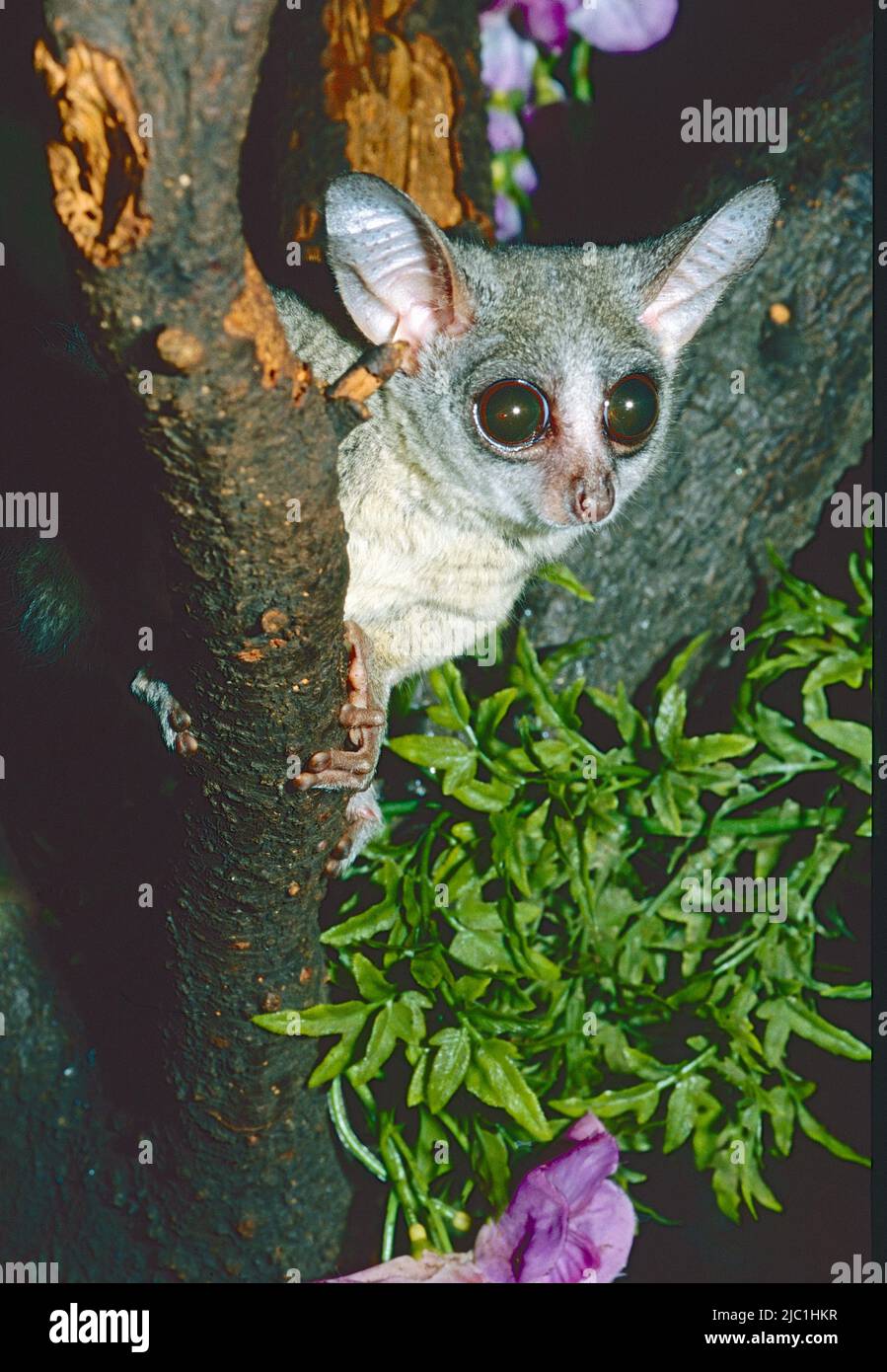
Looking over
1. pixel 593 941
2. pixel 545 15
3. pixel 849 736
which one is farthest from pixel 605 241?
pixel 593 941

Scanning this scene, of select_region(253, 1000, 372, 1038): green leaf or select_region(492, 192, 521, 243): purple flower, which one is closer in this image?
select_region(253, 1000, 372, 1038): green leaf

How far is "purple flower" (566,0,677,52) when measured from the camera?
3719 millimetres

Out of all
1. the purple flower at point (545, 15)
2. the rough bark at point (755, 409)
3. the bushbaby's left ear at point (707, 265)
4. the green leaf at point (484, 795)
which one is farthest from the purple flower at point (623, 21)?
the green leaf at point (484, 795)

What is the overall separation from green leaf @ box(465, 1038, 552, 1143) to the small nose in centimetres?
117

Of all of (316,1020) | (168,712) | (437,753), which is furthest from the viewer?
(437,753)

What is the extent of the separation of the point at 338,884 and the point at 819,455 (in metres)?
1.83

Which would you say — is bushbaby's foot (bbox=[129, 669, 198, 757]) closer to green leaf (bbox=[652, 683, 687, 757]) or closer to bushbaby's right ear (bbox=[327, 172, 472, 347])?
bushbaby's right ear (bbox=[327, 172, 472, 347])

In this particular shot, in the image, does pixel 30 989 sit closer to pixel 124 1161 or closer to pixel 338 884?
pixel 124 1161

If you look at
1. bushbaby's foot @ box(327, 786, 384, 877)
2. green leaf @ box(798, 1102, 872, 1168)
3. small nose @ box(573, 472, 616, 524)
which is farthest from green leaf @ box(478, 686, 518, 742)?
green leaf @ box(798, 1102, 872, 1168)

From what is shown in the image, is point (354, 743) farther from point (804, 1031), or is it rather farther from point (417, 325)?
point (804, 1031)

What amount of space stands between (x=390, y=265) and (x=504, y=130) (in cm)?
185

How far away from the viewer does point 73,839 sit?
3146 mm

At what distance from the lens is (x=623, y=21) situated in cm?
372

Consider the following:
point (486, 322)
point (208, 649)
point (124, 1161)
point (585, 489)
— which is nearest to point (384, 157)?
point (486, 322)
